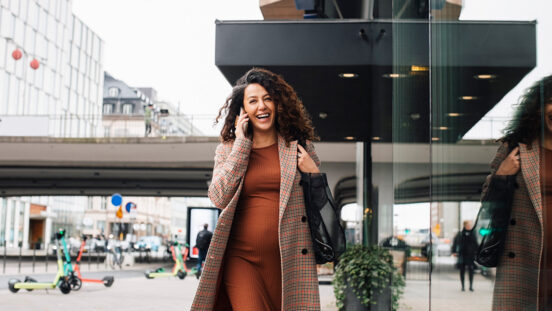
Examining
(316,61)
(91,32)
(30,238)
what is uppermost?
(91,32)

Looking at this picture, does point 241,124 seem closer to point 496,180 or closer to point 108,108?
point 496,180

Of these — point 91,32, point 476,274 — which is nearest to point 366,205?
point 476,274

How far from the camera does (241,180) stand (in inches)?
131

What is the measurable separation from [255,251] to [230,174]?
15.0 inches

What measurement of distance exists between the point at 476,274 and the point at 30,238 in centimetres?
7351

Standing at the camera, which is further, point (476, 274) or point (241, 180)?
point (241, 180)

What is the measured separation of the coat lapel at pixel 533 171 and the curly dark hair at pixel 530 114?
0.03 m

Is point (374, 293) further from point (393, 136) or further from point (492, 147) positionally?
point (492, 147)

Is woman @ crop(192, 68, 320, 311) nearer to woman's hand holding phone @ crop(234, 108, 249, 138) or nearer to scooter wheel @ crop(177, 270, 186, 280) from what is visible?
woman's hand holding phone @ crop(234, 108, 249, 138)

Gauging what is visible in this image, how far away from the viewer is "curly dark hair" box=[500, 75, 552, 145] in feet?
5.93

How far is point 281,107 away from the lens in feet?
11.6

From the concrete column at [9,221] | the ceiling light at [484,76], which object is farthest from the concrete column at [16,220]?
the ceiling light at [484,76]

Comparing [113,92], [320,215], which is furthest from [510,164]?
[113,92]

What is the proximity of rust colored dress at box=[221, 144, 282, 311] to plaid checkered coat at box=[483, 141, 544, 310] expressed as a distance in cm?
127
